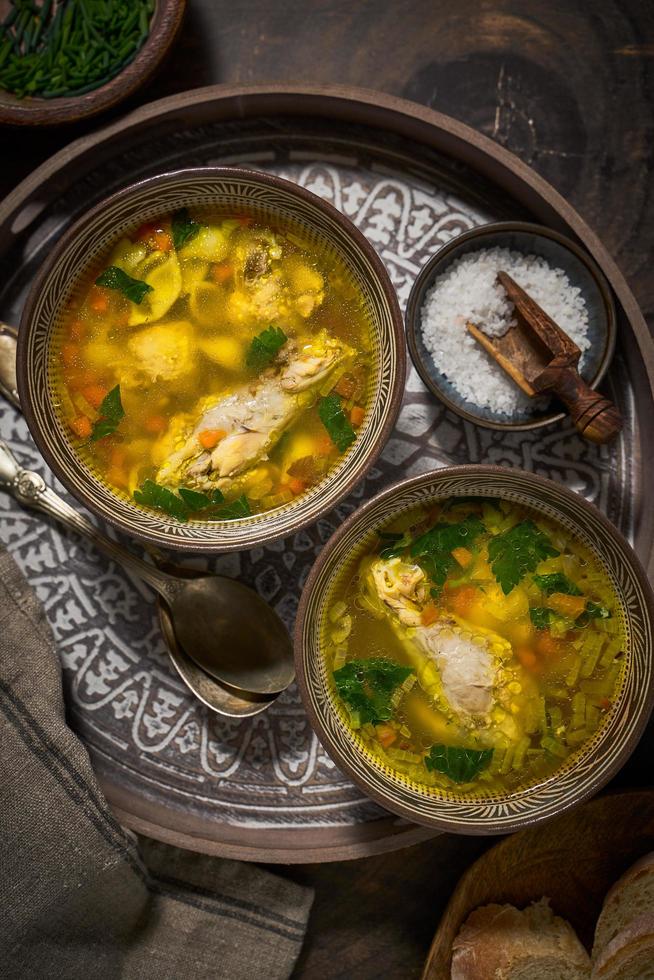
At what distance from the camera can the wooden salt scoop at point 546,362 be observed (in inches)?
Answer: 108

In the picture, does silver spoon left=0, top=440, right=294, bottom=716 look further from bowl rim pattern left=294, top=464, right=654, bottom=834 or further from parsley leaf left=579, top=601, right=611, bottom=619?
parsley leaf left=579, top=601, right=611, bottom=619

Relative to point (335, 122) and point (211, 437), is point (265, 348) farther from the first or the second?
point (335, 122)

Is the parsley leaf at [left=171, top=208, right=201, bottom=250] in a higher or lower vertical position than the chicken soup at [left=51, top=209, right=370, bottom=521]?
higher

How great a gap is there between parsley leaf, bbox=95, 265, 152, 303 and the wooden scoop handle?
4.37 feet

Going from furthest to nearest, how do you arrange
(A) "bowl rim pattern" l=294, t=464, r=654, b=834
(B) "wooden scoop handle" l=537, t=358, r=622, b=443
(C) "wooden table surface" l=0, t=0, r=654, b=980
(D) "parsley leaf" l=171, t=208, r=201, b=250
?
1. (C) "wooden table surface" l=0, t=0, r=654, b=980
2. (D) "parsley leaf" l=171, t=208, r=201, b=250
3. (B) "wooden scoop handle" l=537, t=358, r=622, b=443
4. (A) "bowl rim pattern" l=294, t=464, r=654, b=834

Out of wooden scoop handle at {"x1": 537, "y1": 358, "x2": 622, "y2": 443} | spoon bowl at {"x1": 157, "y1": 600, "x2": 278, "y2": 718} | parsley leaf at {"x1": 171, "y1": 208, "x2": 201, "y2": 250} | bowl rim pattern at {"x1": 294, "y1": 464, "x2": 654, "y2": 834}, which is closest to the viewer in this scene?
bowl rim pattern at {"x1": 294, "y1": 464, "x2": 654, "y2": 834}

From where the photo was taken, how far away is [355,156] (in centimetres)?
301

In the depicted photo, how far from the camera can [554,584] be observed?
9.14ft

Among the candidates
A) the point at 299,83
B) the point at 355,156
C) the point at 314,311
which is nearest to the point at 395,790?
the point at 314,311

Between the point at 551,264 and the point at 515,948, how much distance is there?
7.82ft

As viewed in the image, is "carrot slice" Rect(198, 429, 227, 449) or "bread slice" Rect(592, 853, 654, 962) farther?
"bread slice" Rect(592, 853, 654, 962)

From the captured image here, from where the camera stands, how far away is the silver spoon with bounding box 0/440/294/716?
2.95 metres

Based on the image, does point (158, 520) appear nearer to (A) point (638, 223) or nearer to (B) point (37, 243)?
(B) point (37, 243)

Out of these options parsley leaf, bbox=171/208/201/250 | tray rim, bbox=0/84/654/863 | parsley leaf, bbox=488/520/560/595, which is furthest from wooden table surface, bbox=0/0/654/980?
parsley leaf, bbox=488/520/560/595
